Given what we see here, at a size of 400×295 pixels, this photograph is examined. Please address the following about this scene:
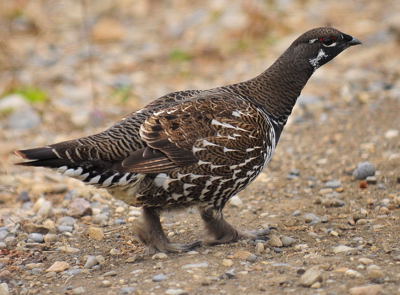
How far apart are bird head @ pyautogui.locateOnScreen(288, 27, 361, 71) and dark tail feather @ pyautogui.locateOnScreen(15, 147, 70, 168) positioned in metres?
2.90

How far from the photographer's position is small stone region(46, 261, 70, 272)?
20.6 feet

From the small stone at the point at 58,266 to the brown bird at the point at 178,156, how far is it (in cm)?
76

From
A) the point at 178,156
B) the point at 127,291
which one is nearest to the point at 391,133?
the point at 178,156

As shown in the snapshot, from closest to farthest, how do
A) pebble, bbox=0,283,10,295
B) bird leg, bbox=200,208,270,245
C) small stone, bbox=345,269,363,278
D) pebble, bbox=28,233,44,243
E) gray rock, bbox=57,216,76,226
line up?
small stone, bbox=345,269,363,278 < pebble, bbox=0,283,10,295 < bird leg, bbox=200,208,270,245 < pebble, bbox=28,233,44,243 < gray rock, bbox=57,216,76,226

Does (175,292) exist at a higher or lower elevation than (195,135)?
lower

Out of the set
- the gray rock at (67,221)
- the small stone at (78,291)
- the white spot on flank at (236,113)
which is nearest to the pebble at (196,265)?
the small stone at (78,291)

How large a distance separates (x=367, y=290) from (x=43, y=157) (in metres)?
2.80

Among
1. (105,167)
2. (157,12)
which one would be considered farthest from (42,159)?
(157,12)

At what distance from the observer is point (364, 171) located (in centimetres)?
835

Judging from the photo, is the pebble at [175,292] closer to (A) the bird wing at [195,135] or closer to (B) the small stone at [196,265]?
(B) the small stone at [196,265]

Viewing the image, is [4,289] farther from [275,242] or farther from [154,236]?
[275,242]

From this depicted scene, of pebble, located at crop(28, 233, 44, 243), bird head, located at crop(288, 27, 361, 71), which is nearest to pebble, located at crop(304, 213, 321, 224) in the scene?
bird head, located at crop(288, 27, 361, 71)

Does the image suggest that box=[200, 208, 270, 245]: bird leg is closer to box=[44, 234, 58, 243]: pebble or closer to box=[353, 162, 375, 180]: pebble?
box=[44, 234, 58, 243]: pebble

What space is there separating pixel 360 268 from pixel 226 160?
159cm
